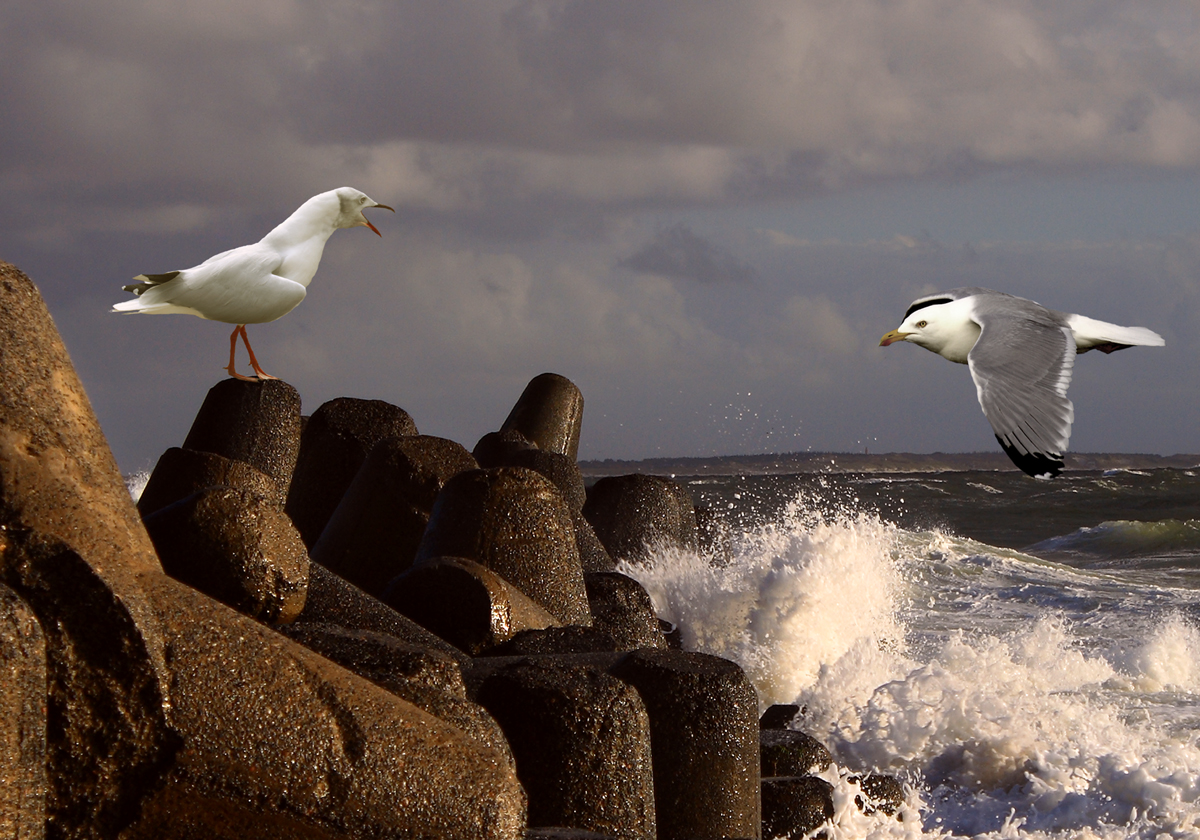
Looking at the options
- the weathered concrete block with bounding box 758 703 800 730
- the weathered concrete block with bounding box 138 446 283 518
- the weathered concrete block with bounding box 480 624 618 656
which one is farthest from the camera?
the weathered concrete block with bounding box 758 703 800 730

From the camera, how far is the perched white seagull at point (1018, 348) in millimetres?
4133

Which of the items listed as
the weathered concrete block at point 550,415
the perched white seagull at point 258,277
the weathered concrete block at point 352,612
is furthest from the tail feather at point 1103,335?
the weathered concrete block at point 550,415

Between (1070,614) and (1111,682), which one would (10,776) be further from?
(1070,614)

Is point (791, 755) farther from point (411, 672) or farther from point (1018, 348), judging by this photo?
point (411, 672)

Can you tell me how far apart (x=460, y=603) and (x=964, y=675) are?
12.7 ft

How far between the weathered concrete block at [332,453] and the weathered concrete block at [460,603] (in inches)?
109

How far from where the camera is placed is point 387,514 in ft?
21.6

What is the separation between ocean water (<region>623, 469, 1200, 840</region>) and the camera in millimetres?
6059

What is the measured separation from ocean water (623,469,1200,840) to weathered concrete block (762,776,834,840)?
0.16 metres

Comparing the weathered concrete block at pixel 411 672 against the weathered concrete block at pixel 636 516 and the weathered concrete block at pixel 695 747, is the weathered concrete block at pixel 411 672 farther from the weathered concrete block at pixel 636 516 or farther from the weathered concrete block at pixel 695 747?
the weathered concrete block at pixel 636 516

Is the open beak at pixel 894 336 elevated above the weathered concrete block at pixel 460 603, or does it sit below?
above

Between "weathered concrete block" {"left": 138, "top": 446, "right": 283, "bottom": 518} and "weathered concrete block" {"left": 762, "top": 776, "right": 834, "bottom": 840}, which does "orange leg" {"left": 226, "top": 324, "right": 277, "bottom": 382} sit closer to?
"weathered concrete block" {"left": 138, "top": 446, "right": 283, "bottom": 518}

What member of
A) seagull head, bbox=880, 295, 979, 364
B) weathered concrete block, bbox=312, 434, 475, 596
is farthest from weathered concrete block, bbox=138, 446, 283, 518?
seagull head, bbox=880, 295, 979, 364

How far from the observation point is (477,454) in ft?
31.2
